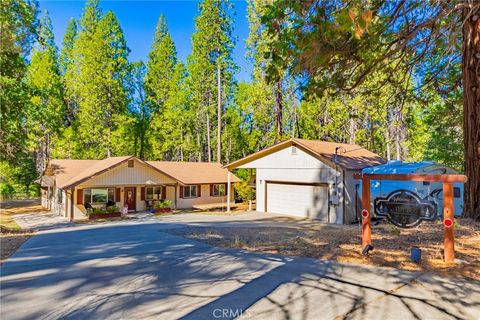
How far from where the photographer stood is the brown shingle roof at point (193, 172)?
2809cm

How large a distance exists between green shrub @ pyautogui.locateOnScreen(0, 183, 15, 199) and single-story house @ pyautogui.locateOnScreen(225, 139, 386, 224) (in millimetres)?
27824

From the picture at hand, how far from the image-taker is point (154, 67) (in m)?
36.7

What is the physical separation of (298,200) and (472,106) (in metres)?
13.1

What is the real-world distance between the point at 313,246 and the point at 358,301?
3704 mm

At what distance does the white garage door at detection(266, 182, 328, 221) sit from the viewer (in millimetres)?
19203

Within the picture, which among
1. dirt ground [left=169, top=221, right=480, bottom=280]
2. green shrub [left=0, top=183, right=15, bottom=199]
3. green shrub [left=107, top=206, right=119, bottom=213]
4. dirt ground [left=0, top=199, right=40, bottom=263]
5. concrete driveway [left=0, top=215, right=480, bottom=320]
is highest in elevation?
green shrub [left=0, top=183, right=15, bottom=199]

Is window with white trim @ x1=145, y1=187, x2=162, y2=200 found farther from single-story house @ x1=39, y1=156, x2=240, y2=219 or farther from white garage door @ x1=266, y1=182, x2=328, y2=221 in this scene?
white garage door @ x1=266, y1=182, x2=328, y2=221

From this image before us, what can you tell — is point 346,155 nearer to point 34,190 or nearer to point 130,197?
point 130,197

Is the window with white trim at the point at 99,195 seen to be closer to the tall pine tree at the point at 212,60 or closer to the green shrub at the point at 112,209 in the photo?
the green shrub at the point at 112,209

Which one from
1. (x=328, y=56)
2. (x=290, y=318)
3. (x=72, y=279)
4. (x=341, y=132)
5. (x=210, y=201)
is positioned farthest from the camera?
(x=341, y=132)

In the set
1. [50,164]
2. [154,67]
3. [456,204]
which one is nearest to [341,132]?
[456,204]

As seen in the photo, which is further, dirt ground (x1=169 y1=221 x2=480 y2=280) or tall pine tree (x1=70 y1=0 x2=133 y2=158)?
tall pine tree (x1=70 y1=0 x2=133 y2=158)

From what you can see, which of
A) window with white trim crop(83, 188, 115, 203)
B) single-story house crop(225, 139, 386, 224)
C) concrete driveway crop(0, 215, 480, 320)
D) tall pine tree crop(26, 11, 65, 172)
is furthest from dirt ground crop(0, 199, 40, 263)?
single-story house crop(225, 139, 386, 224)

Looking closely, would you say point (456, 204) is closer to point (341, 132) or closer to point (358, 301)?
point (358, 301)
